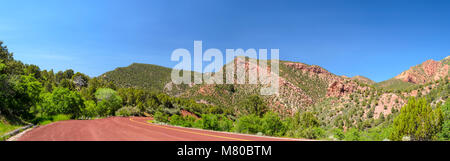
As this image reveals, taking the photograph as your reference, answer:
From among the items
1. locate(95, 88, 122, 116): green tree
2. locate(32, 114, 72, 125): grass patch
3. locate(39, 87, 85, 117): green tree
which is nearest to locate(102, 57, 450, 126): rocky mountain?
locate(95, 88, 122, 116): green tree

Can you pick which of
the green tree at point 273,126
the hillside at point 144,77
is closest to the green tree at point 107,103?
the hillside at point 144,77

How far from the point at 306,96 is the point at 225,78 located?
163 ft

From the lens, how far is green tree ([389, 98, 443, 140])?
2094 centimetres

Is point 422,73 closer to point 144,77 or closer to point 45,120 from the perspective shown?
point 144,77

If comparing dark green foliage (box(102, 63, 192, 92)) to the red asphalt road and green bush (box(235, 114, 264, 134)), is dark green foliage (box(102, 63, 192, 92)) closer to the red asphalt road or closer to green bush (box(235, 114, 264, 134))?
green bush (box(235, 114, 264, 134))

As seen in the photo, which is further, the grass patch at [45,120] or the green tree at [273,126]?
the grass patch at [45,120]

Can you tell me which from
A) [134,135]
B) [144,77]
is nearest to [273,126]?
[134,135]

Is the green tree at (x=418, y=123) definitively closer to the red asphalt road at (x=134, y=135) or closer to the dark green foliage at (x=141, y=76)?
the red asphalt road at (x=134, y=135)

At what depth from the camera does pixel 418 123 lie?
21.7 metres

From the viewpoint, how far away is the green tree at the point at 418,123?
20.9 metres

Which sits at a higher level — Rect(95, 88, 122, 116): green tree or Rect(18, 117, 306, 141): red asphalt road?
Rect(18, 117, 306, 141): red asphalt road
